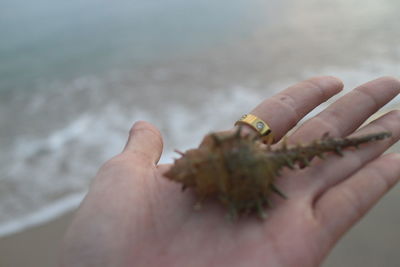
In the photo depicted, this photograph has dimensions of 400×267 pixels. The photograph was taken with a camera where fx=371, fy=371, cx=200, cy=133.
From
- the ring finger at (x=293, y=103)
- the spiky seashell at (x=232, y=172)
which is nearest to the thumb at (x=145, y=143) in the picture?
the spiky seashell at (x=232, y=172)

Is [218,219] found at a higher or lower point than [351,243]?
higher

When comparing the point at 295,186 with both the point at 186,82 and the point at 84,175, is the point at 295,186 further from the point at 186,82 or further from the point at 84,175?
the point at 186,82

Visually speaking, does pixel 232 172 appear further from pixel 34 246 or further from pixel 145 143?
pixel 34 246

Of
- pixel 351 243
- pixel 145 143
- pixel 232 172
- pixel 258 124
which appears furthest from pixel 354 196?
pixel 145 143

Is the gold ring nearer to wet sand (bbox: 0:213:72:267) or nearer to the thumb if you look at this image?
the thumb

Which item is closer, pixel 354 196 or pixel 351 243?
pixel 354 196
